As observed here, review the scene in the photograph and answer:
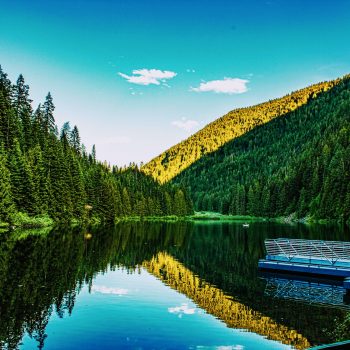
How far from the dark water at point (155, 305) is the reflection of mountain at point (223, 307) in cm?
5

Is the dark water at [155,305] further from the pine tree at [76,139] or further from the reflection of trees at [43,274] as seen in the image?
the pine tree at [76,139]

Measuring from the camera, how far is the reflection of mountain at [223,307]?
62.8ft

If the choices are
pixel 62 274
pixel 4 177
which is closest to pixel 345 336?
pixel 62 274

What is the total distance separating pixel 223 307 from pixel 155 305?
4.01m

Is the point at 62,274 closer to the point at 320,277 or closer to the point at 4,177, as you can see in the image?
the point at 320,277

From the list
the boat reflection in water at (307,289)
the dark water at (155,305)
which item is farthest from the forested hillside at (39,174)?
the boat reflection in water at (307,289)

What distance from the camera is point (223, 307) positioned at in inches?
942

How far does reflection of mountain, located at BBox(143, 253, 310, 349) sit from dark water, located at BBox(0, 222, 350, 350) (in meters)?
0.05

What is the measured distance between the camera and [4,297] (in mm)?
22719

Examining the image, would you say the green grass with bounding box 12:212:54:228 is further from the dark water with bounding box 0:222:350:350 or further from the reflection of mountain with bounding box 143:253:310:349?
the reflection of mountain with bounding box 143:253:310:349

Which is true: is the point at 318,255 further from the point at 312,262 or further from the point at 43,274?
the point at 43,274

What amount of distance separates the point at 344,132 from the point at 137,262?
512 ft

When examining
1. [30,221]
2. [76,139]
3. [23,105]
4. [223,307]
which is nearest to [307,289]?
[223,307]

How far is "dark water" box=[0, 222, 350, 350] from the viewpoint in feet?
59.3
